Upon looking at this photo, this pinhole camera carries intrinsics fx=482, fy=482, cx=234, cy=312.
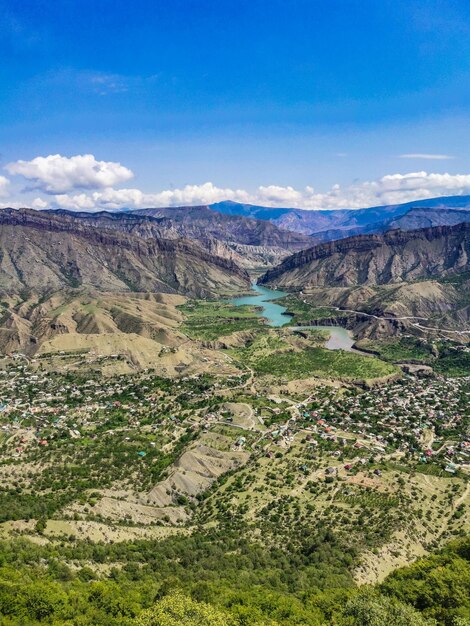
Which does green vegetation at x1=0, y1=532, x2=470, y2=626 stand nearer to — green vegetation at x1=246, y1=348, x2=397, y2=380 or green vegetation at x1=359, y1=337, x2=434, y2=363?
green vegetation at x1=246, y1=348, x2=397, y2=380

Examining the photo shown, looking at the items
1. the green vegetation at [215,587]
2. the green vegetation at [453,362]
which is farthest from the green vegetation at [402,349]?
the green vegetation at [215,587]

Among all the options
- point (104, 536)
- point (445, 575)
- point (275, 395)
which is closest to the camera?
point (445, 575)

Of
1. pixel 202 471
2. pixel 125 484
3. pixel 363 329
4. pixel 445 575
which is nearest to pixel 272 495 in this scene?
pixel 202 471

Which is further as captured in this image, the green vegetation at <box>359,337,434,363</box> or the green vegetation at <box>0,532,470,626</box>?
the green vegetation at <box>359,337,434,363</box>

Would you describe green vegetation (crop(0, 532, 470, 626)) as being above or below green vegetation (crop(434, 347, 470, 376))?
above

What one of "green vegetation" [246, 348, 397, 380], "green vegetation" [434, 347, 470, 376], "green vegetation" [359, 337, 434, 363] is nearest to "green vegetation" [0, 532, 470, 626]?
"green vegetation" [246, 348, 397, 380]

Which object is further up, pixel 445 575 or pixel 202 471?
pixel 445 575

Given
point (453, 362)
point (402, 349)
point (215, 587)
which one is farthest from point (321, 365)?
point (215, 587)

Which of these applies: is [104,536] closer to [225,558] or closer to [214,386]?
[225,558]

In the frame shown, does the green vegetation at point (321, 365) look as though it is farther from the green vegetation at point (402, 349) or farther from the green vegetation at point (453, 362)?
the green vegetation at point (453, 362)

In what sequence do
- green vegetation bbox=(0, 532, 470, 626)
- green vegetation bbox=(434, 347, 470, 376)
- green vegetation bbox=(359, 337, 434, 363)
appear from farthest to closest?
green vegetation bbox=(359, 337, 434, 363), green vegetation bbox=(434, 347, 470, 376), green vegetation bbox=(0, 532, 470, 626)

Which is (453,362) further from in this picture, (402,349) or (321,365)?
(321,365)
